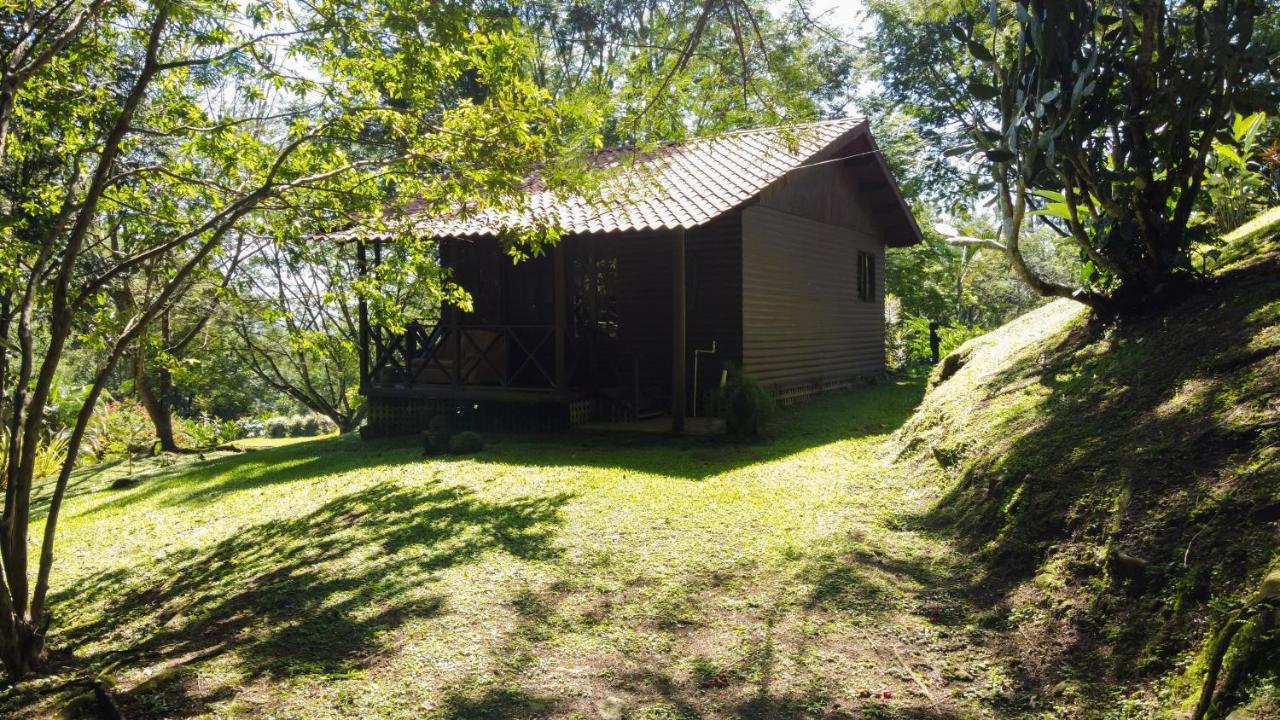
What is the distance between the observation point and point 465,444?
9.76 metres

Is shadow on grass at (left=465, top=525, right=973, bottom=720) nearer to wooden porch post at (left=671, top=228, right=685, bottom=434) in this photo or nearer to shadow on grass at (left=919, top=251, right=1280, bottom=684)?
shadow on grass at (left=919, top=251, right=1280, bottom=684)

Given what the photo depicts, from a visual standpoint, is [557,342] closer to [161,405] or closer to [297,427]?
[161,405]

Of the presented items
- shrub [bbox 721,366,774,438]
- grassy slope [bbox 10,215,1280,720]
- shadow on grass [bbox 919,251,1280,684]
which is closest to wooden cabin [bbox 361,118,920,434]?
shrub [bbox 721,366,774,438]

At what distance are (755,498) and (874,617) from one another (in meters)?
2.57

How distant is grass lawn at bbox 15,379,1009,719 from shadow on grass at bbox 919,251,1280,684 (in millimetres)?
465

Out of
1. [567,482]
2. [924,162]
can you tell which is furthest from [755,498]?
[924,162]

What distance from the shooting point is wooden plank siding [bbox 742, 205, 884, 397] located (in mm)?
12109

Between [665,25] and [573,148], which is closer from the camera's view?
[573,148]

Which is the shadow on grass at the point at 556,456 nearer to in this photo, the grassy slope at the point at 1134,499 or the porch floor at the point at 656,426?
the porch floor at the point at 656,426

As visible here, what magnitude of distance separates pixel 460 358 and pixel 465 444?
258 centimetres

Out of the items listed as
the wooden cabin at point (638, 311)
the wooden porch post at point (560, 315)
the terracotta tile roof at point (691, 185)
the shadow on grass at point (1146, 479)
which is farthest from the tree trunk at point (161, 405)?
the shadow on grass at point (1146, 479)

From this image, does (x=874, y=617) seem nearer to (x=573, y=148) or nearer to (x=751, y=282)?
(x=573, y=148)

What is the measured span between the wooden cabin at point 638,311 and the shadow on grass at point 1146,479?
17.7ft

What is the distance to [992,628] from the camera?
374 centimetres
